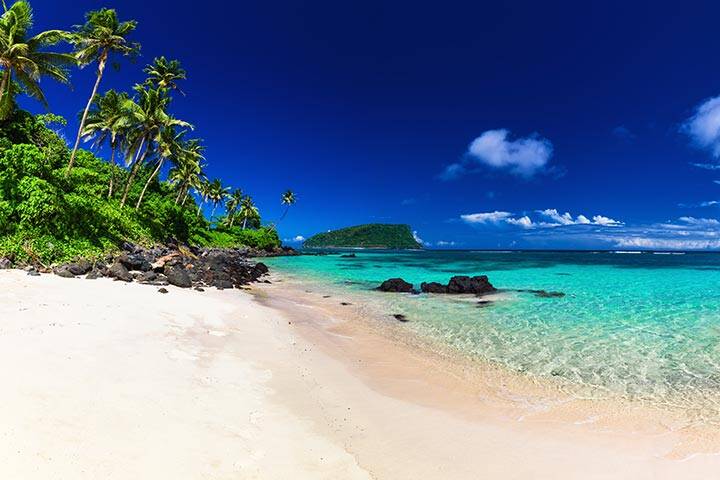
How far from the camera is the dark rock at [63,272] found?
52.7 feet

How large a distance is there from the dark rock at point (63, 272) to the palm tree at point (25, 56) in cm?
1446

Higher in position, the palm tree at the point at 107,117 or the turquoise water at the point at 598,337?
the palm tree at the point at 107,117

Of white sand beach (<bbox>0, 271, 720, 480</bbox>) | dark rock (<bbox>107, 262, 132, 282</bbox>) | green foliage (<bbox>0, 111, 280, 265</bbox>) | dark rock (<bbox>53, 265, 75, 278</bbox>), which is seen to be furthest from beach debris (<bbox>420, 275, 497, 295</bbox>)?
green foliage (<bbox>0, 111, 280, 265</bbox>)

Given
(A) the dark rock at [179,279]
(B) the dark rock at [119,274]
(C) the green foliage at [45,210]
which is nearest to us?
(B) the dark rock at [119,274]

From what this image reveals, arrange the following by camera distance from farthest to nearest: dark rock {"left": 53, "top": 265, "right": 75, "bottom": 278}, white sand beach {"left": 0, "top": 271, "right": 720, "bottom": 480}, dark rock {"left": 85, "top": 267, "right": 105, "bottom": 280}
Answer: dark rock {"left": 85, "top": 267, "right": 105, "bottom": 280}, dark rock {"left": 53, "top": 265, "right": 75, "bottom": 278}, white sand beach {"left": 0, "top": 271, "right": 720, "bottom": 480}

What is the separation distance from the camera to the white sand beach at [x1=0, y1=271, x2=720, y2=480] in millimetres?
4027

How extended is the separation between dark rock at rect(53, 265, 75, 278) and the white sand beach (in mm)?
7225

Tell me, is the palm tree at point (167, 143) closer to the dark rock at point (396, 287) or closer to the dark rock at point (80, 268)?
the dark rock at point (80, 268)

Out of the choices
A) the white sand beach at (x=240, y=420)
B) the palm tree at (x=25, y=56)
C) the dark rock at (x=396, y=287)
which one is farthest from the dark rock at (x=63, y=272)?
the dark rock at (x=396, y=287)

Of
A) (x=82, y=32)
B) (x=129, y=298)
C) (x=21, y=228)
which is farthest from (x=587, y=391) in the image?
(x=82, y=32)

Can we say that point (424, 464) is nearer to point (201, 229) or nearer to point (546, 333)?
point (546, 333)

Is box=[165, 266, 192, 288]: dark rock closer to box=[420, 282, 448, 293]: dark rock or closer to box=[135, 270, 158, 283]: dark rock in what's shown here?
box=[135, 270, 158, 283]: dark rock

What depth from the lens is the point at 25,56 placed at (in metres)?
23.7

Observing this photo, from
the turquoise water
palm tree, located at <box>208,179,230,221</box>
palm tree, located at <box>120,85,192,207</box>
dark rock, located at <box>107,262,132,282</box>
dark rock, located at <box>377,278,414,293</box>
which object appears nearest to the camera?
the turquoise water
